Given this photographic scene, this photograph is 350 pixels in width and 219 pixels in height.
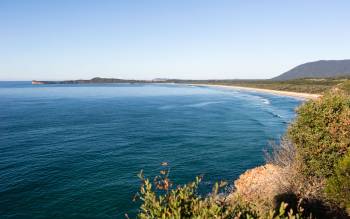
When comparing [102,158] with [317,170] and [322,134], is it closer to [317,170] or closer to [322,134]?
[317,170]

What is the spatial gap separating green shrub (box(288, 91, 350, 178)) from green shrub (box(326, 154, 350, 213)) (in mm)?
2855

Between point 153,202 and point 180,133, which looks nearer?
point 153,202

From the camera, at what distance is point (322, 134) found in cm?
2158

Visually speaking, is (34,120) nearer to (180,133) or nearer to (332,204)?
(180,133)

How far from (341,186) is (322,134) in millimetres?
5359

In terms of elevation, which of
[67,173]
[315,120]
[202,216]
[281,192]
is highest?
[315,120]

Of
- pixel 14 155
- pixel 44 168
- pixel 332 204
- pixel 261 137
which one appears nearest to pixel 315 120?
pixel 332 204

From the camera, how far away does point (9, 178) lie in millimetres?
34938

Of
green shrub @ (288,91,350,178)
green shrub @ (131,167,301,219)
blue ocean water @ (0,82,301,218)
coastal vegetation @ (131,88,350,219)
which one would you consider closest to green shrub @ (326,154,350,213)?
coastal vegetation @ (131,88,350,219)

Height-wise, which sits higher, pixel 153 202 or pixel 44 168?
pixel 153 202

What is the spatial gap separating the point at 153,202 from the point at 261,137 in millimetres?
49355

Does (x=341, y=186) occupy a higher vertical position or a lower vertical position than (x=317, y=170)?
higher

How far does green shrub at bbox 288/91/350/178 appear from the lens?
821 inches

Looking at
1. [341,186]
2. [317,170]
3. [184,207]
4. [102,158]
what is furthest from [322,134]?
[102,158]
